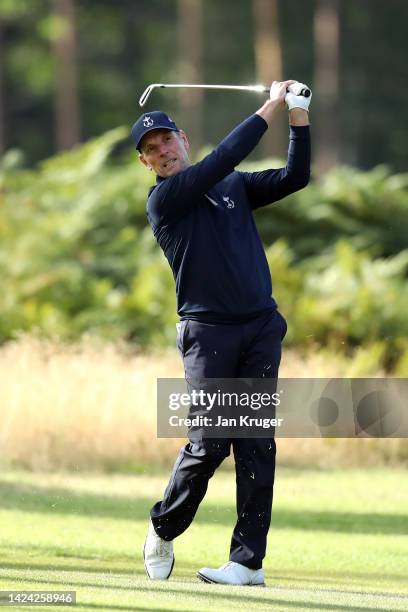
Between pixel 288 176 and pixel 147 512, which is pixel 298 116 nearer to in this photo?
pixel 288 176

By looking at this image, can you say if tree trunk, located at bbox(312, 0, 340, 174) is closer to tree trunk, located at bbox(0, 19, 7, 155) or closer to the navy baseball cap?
tree trunk, located at bbox(0, 19, 7, 155)

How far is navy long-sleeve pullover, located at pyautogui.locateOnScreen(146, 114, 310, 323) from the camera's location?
6.12m

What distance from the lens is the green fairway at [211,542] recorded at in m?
5.78

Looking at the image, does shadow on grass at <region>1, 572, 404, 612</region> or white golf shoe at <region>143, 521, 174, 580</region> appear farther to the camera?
white golf shoe at <region>143, 521, 174, 580</region>

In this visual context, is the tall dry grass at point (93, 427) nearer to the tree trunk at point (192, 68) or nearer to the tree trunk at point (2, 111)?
the tree trunk at point (192, 68)

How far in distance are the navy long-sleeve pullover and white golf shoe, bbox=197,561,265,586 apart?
1.08m

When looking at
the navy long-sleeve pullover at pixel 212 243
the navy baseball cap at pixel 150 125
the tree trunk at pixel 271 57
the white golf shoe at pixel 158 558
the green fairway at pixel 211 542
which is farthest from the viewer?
the tree trunk at pixel 271 57

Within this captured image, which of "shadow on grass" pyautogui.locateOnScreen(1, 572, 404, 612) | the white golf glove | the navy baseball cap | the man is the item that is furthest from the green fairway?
the white golf glove

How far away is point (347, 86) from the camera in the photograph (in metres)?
39.9

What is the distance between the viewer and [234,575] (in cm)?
629

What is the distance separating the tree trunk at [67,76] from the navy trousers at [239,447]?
28270mm

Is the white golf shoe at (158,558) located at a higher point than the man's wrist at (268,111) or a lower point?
lower

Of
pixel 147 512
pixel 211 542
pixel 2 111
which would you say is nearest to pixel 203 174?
pixel 211 542

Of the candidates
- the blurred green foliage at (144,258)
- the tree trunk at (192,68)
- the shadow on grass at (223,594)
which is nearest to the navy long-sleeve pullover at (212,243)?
the shadow on grass at (223,594)
